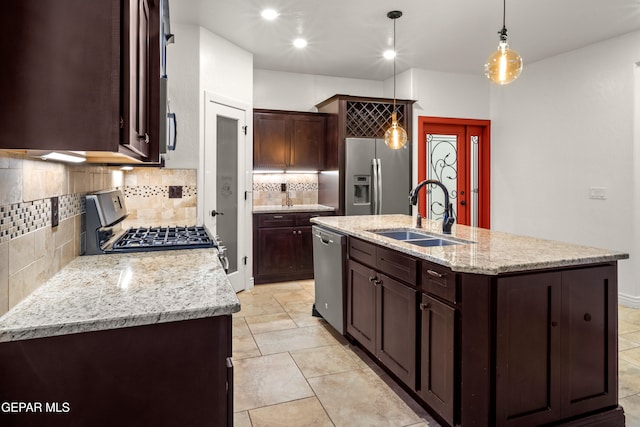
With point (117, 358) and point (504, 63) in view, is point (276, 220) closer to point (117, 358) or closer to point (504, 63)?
point (504, 63)

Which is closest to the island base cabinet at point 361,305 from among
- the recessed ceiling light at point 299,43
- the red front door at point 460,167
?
the recessed ceiling light at point 299,43

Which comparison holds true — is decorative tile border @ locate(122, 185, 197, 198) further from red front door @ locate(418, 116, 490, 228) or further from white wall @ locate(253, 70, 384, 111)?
red front door @ locate(418, 116, 490, 228)

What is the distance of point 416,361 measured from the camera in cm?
225

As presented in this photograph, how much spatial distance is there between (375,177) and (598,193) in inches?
98.4

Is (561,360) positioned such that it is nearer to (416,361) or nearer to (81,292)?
(416,361)

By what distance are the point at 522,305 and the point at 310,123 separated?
417 centimetres

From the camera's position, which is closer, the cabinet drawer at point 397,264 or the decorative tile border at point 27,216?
the decorative tile border at point 27,216

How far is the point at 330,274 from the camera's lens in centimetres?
340

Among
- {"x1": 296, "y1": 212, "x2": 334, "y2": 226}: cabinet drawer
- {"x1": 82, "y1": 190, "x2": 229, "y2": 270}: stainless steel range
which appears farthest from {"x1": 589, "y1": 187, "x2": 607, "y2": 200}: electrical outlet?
{"x1": 82, "y1": 190, "x2": 229, "y2": 270}: stainless steel range

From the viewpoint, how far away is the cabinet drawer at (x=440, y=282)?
1.93 m

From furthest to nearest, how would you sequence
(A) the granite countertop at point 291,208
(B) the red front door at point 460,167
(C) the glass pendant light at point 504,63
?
1. (B) the red front door at point 460,167
2. (A) the granite countertop at point 291,208
3. (C) the glass pendant light at point 504,63

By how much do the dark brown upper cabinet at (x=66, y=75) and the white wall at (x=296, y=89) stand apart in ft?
15.0

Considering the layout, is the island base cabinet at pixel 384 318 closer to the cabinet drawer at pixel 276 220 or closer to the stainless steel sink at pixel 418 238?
the stainless steel sink at pixel 418 238
